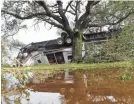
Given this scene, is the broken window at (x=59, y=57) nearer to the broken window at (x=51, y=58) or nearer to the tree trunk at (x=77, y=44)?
the broken window at (x=51, y=58)

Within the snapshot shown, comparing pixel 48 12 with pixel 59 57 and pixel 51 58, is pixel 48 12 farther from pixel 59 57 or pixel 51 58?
pixel 51 58

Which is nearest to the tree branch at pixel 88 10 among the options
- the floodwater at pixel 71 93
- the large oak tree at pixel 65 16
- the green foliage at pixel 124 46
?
the large oak tree at pixel 65 16

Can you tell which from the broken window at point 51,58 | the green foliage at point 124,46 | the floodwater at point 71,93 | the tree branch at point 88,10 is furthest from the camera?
the broken window at point 51,58

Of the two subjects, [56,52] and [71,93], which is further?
[56,52]

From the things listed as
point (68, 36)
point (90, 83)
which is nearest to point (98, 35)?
point (68, 36)

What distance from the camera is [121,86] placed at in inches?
224

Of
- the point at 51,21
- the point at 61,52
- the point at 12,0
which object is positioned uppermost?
the point at 12,0

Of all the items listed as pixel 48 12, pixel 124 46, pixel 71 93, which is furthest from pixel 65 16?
pixel 71 93

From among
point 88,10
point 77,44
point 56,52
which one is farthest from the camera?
point 56,52

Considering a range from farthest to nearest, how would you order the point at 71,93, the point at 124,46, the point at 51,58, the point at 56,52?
the point at 51,58 < the point at 56,52 < the point at 124,46 < the point at 71,93

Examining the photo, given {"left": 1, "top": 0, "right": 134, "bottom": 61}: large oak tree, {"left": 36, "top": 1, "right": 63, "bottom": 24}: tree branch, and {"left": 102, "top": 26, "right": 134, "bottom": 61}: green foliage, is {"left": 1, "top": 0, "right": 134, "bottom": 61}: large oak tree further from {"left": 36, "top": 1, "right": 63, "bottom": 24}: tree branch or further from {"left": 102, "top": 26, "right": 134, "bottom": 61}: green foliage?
{"left": 102, "top": 26, "right": 134, "bottom": 61}: green foliage

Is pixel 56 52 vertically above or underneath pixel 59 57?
above

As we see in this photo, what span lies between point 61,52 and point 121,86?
1298cm

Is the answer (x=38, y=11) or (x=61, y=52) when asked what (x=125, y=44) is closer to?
(x=38, y=11)
